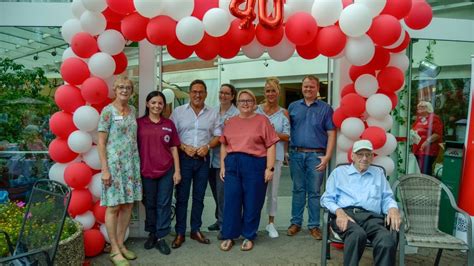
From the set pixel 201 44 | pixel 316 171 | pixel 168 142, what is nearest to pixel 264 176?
pixel 316 171

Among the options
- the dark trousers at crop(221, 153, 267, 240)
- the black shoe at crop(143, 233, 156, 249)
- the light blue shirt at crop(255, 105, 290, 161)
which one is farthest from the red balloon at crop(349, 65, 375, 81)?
the black shoe at crop(143, 233, 156, 249)

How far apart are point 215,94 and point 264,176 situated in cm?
379

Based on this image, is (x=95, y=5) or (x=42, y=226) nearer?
(x=42, y=226)

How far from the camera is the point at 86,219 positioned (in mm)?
3764

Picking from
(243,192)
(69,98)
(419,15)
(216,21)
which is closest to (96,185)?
(69,98)

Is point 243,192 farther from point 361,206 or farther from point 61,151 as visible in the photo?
point 61,151

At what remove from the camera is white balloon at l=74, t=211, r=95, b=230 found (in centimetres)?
375

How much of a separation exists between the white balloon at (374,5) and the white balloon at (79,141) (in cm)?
249

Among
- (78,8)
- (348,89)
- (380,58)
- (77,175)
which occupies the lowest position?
(77,175)

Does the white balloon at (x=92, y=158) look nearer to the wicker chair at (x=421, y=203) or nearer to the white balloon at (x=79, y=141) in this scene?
the white balloon at (x=79, y=141)

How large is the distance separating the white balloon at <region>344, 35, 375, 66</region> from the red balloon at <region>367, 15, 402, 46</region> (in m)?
0.07

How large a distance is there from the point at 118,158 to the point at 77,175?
372 mm

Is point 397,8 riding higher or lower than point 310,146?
higher

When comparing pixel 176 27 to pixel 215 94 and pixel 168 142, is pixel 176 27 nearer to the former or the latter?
pixel 168 142
